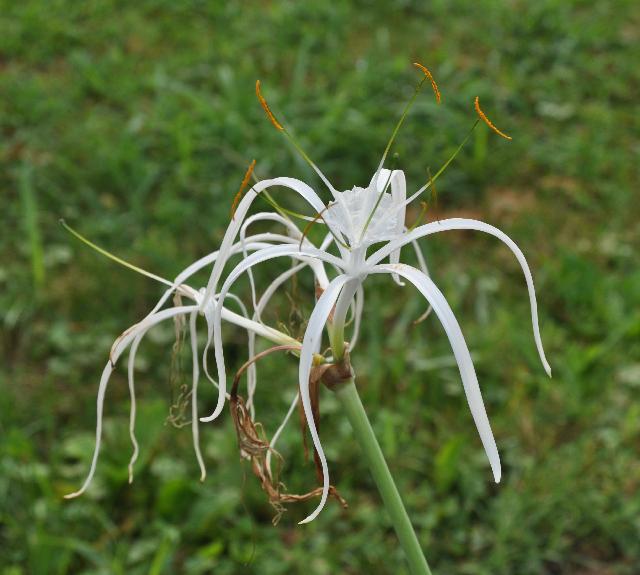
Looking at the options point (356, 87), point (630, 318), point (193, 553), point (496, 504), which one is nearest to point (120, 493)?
point (193, 553)

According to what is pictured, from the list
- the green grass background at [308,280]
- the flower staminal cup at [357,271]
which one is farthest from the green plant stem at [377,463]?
the green grass background at [308,280]

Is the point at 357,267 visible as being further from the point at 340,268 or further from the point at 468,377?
the point at 468,377

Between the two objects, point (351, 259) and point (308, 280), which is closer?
point (351, 259)

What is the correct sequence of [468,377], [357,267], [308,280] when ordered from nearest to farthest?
[468,377]
[357,267]
[308,280]

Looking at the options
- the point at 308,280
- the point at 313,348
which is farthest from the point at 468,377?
the point at 308,280

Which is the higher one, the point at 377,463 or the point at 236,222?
the point at 236,222

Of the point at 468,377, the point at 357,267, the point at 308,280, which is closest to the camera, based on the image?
the point at 468,377

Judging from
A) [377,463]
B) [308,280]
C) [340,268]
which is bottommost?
[308,280]

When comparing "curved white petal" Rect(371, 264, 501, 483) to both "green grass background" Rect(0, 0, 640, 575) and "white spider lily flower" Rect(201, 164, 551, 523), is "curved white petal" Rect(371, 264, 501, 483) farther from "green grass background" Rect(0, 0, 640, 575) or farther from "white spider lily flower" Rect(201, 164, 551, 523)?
"green grass background" Rect(0, 0, 640, 575)

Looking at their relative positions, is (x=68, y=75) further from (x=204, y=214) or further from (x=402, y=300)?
(x=402, y=300)
